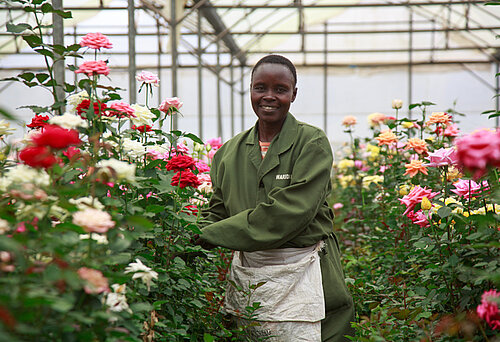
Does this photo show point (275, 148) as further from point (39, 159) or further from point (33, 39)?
point (39, 159)

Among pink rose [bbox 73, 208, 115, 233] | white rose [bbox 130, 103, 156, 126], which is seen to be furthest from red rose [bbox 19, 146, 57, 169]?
white rose [bbox 130, 103, 156, 126]

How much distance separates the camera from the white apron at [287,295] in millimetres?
2010

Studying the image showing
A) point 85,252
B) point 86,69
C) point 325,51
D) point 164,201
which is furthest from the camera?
point 325,51

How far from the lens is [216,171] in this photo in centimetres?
235

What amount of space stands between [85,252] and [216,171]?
124 cm

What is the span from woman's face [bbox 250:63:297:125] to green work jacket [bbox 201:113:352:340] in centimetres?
8

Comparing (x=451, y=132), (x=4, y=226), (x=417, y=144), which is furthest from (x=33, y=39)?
(x=451, y=132)

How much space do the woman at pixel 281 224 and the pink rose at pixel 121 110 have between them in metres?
0.45

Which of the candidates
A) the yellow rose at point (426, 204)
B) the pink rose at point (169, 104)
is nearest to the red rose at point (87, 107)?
the pink rose at point (169, 104)

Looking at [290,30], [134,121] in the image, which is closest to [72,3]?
[290,30]

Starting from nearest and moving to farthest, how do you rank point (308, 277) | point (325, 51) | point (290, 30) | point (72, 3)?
1. point (308, 277)
2. point (72, 3)
3. point (290, 30)
4. point (325, 51)

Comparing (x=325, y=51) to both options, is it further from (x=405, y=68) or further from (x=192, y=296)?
(x=192, y=296)

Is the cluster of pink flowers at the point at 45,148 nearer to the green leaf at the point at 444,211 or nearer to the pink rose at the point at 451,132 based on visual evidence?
the green leaf at the point at 444,211

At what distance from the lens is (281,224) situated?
1.92 meters
